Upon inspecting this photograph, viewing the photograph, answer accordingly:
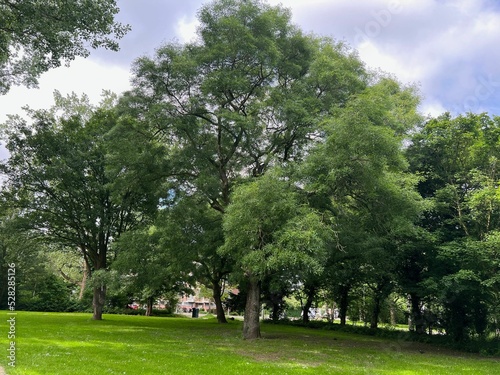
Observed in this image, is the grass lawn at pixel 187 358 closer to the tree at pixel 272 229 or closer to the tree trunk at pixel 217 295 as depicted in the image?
the tree at pixel 272 229

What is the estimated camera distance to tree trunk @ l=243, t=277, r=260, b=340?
18.9 meters

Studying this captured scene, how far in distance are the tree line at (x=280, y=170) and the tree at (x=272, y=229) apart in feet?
0.22


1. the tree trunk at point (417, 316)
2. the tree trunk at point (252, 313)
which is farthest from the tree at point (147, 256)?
the tree trunk at point (417, 316)

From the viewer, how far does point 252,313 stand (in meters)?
19.2

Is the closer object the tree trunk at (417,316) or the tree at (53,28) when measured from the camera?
the tree at (53,28)

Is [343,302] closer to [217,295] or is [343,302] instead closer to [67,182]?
[217,295]

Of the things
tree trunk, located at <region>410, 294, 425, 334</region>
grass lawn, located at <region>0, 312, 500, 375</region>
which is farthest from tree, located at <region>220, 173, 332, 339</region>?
tree trunk, located at <region>410, 294, 425, 334</region>

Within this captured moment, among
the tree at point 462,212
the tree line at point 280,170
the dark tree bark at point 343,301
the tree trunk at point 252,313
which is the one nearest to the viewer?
the tree line at point 280,170

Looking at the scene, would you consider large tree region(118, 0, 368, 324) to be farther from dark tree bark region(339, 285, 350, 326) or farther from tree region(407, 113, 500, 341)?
dark tree bark region(339, 285, 350, 326)

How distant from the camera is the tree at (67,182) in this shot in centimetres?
2606

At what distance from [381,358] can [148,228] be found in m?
14.7

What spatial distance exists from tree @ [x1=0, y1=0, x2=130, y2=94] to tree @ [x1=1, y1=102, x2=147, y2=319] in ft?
42.9

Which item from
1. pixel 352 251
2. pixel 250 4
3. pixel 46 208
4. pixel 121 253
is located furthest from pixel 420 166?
pixel 46 208

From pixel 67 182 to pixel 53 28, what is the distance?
704 inches
